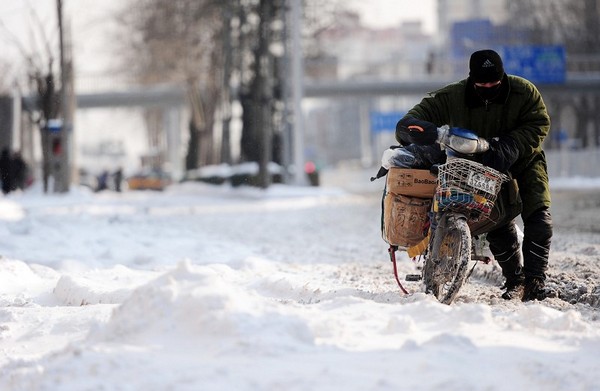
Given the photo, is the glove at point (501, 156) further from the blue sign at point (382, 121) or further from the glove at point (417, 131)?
the blue sign at point (382, 121)

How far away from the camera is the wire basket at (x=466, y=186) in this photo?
6.44m

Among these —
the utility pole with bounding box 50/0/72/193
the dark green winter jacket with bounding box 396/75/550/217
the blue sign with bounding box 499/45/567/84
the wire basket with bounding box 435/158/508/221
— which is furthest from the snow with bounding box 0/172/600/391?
the blue sign with bounding box 499/45/567/84

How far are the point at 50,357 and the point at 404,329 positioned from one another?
146 cm

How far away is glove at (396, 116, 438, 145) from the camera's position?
649 cm

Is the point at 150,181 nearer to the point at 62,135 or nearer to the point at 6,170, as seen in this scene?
the point at 6,170

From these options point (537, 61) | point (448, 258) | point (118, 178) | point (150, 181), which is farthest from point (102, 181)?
point (448, 258)

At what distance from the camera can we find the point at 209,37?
48.8 metres

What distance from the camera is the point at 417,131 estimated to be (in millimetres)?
6543

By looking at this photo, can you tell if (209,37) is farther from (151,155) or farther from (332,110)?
(332,110)

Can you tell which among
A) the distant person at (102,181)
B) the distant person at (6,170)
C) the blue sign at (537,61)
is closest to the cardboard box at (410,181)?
the distant person at (6,170)

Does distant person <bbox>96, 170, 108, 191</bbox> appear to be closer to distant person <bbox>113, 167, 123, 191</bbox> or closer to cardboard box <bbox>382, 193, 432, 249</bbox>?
distant person <bbox>113, 167, 123, 191</bbox>

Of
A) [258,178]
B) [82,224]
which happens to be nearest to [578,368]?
[82,224]

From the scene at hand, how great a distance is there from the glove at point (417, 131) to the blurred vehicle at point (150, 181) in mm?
50669

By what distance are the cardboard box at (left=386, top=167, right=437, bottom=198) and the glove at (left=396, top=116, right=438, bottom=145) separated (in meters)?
0.19
